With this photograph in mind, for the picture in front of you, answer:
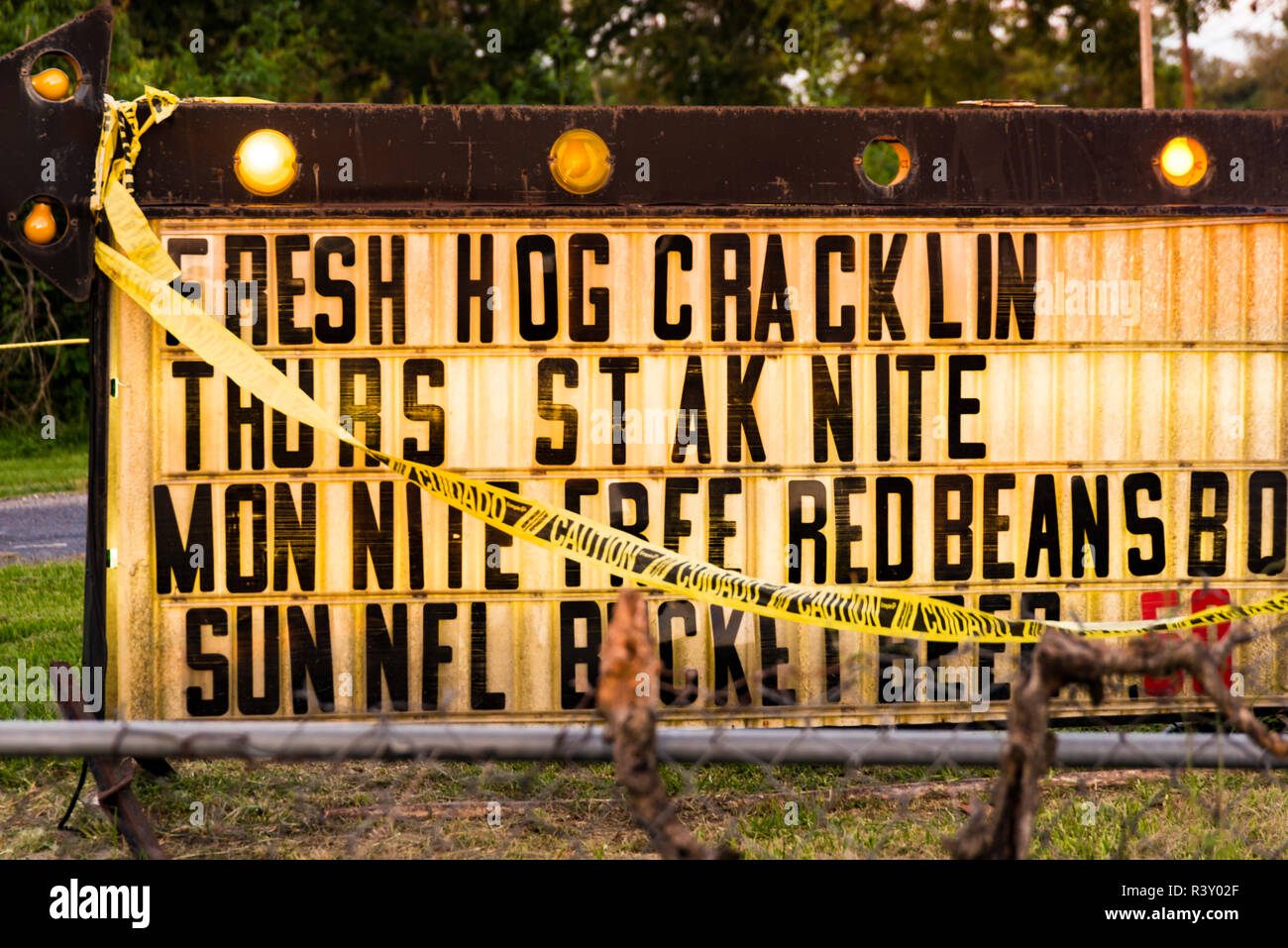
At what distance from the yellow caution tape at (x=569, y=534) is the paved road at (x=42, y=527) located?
19.5 ft

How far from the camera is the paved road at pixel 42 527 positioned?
372 inches

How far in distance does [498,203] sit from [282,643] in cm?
167

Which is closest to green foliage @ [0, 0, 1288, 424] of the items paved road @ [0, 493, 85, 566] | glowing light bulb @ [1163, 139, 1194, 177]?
paved road @ [0, 493, 85, 566]

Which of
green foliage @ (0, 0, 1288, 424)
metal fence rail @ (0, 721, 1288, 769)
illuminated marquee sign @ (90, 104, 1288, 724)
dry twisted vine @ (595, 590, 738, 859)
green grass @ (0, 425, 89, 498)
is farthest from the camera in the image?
green foliage @ (0, 0, 1288, 424)

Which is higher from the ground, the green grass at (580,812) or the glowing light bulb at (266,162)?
the glowing light bulb at (266,162)

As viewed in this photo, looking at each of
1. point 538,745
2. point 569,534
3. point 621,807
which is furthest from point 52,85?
point 621,807

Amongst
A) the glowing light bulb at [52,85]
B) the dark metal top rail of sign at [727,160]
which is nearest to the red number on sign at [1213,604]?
the dark metal top rail of sign at [727,160]

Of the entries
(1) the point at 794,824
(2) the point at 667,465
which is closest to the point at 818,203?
(2) the point at 667,465

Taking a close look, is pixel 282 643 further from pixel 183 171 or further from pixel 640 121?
pixel 640 121

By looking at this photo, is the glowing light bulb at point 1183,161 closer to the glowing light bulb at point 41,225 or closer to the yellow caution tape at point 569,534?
the yellow caution tape at point 569,534

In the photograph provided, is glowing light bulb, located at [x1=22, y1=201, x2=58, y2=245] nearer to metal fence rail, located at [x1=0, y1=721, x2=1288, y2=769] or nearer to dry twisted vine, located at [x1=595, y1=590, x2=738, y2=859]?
metal fence rail, located at [x1=0, y1=721, x2=1288, y2=769]

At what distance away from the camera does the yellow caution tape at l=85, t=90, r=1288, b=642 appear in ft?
13.1

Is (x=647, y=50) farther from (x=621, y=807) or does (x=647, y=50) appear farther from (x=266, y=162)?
(x=621, y=807)

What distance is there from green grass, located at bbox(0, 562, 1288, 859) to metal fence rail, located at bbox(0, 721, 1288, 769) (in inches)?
55.1
